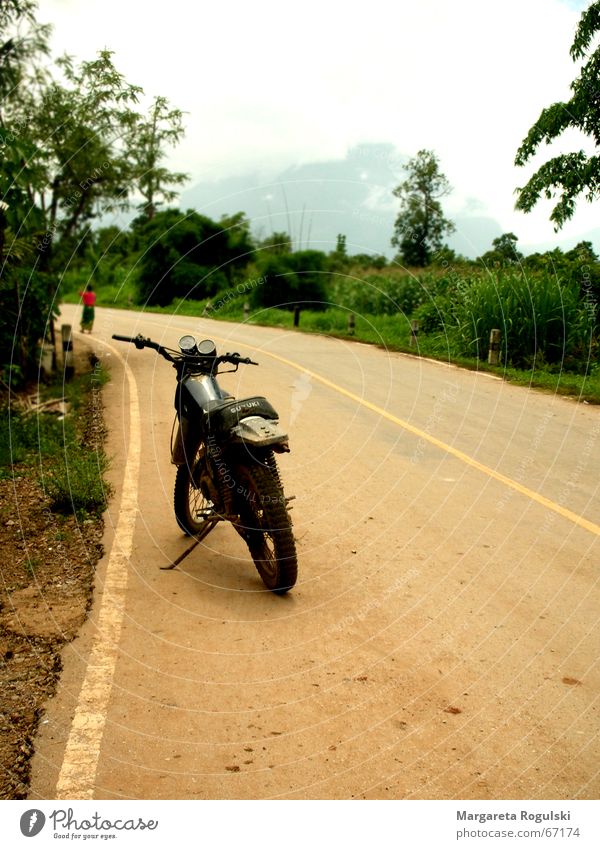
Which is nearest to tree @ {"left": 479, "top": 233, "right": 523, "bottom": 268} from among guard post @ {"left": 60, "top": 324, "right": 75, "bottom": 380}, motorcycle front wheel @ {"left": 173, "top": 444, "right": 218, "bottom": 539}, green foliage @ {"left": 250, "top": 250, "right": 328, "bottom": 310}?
green foliage @ {"left": 250, "top": 250, "right": 328, "bottom": 310}

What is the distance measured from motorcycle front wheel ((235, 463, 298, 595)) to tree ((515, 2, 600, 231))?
9001mm

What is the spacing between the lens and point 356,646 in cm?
469

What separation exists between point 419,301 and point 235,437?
20.1 m

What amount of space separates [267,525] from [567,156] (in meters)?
10.6

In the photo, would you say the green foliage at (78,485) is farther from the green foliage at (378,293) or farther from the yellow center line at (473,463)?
the green foliage at (378,293)

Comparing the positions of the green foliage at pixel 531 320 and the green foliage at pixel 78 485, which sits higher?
the green foliage at pixel 531 320

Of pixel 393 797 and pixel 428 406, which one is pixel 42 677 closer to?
pixel 393 797

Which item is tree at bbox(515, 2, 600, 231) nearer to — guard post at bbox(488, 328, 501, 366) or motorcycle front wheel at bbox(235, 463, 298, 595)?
guard post at bbox(488, 328, 501, 366)

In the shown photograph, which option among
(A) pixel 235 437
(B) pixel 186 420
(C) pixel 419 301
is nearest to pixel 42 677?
(A) pixel 235 437

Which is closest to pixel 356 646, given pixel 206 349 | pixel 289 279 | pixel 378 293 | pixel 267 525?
pixel 267 525

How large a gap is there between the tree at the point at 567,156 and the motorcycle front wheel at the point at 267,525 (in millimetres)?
9001

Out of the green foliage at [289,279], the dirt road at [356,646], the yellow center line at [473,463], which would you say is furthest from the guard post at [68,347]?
the dirt road at [356,646]

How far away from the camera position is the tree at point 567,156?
43.8 feet

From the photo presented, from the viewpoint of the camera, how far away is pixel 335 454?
9.22m
